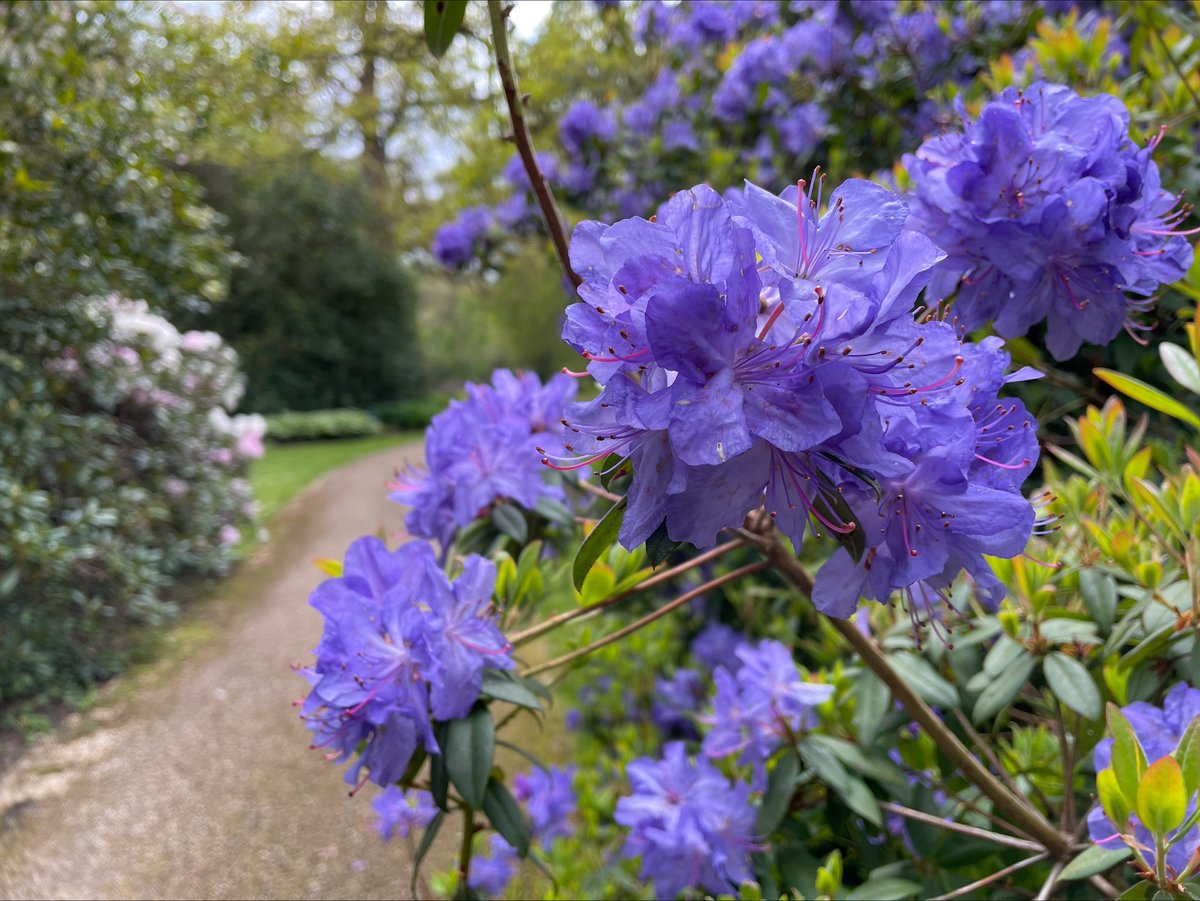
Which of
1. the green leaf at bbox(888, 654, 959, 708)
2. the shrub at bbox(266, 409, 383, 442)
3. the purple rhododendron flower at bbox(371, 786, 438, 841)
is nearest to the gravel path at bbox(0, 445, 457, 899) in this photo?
the purple rhododendron flower at bbox(371, 786, 438, 841)

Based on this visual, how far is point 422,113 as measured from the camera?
8414mm

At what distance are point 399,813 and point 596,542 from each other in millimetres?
953

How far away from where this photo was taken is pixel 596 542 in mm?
511

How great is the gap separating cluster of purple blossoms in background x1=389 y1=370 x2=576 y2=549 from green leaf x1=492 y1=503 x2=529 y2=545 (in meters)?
0.01

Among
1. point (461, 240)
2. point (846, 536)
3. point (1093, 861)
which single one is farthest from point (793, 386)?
point (461, 240)

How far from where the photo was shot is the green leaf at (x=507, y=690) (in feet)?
2.50

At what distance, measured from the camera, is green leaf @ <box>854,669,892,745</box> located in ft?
3.16

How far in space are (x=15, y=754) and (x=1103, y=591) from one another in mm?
2221

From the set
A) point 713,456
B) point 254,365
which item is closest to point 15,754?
point 713,456

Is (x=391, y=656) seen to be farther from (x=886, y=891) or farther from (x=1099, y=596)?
(x=1099, y=596)

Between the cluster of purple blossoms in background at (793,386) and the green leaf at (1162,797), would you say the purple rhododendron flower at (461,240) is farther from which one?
the green leaf at (1162,797)

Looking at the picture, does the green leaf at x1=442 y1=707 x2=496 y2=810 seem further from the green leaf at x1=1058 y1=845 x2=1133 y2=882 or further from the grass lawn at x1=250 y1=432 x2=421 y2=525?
the grass lawn at x1=250 y1=432 x2=421 y2=525

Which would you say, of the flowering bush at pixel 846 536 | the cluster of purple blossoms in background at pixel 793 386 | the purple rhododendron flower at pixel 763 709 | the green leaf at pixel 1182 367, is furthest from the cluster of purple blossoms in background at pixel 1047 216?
the purple rhododendron flower at pixel 763 709

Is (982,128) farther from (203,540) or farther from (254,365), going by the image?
(254,365)
